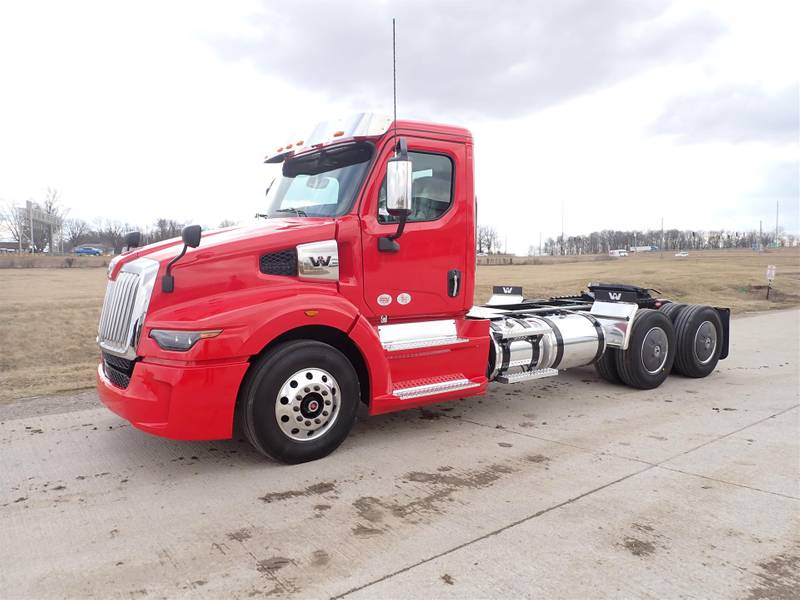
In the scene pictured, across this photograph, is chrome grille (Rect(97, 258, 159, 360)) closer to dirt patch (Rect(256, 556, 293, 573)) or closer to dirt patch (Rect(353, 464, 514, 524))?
dirt patch (Rect(256, 556, 293, 573))

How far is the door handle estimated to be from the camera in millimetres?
5488

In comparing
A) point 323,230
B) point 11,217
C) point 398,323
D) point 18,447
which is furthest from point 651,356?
point 11,217

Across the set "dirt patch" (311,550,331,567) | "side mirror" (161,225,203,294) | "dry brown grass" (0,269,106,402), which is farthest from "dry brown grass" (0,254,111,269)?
"dirt patch" (311,550,331,567)

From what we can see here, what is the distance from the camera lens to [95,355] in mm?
9898

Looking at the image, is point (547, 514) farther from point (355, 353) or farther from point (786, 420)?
point (786, 420)

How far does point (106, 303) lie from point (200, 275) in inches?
44.9

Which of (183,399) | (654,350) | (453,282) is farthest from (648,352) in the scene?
(183,399)

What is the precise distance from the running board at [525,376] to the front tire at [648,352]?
1313mm

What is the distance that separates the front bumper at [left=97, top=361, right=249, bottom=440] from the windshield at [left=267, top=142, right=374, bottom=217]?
166cm

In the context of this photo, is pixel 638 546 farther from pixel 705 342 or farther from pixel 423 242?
pixel 705 342

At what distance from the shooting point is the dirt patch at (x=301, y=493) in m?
3.90

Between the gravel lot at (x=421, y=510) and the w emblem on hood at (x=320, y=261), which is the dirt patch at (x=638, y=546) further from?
the w emblem on hood at (x=320, y=261)

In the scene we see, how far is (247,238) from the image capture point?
4.43 meters

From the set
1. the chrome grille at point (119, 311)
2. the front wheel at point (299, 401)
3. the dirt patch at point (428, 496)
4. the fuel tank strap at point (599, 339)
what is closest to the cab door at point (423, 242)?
the front wheel at point (299, 401)
